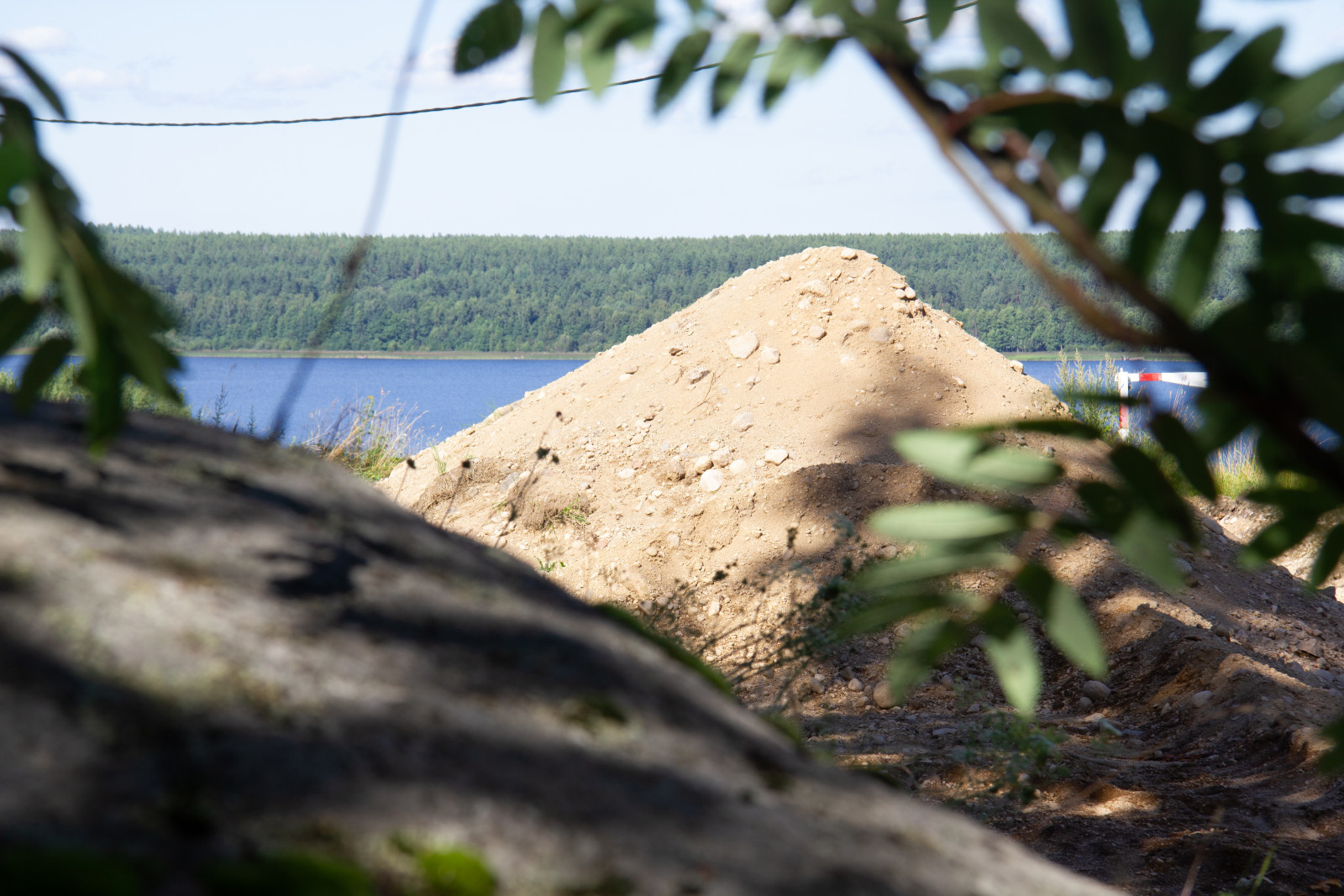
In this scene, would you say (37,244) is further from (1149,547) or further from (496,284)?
(496,284)

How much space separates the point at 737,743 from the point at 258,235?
2356 inches

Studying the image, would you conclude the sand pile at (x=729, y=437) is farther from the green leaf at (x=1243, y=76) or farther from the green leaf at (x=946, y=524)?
the green leaf at (x=1243, y=76)

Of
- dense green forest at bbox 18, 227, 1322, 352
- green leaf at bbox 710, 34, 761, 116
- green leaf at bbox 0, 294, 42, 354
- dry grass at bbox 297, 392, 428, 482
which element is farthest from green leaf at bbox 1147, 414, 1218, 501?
dense green forest at bbox 18, 227, 1322, 352

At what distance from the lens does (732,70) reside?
118 cm

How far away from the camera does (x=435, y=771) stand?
935 mm

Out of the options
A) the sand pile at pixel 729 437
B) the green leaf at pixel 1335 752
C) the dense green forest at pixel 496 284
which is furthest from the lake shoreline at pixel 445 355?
the green leaf at pixel 1335 752

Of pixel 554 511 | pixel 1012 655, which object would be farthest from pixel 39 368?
pixel 554 511

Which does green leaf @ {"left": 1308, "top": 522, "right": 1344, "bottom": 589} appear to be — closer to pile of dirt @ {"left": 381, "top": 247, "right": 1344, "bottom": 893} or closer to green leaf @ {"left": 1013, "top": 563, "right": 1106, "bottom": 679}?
green leaf @ {"left": 1013, "top": 563, "right": 1106, "bottom": 679}

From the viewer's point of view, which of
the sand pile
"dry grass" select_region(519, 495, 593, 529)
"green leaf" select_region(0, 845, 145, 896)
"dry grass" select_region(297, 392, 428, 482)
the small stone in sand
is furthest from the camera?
"dry grass" select_region(297, 392, 428, 482)

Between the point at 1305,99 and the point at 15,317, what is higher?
the point at 1305,99

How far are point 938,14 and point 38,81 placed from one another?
1.05 meters

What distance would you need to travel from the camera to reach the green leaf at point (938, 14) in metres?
1.03

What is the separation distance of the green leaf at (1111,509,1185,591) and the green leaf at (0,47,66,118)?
4.12 ft

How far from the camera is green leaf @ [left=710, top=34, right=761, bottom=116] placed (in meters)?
1.15
